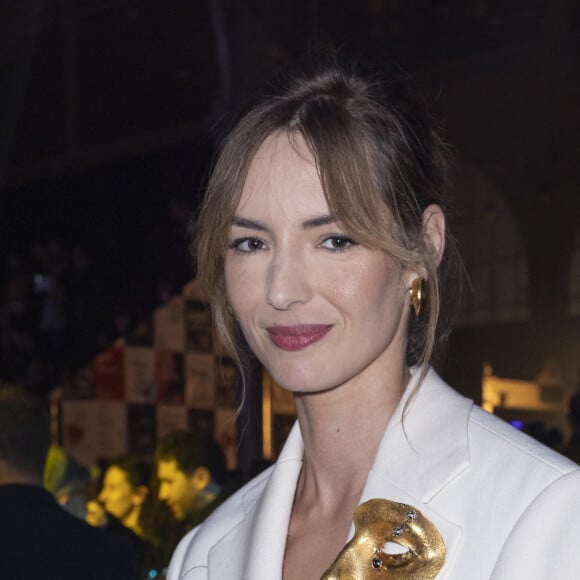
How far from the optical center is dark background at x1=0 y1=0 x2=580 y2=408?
3.67m

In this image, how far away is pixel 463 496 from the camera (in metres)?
1.25

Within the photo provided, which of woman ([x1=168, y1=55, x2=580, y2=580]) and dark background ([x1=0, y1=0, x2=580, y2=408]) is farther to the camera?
dark background ([x1=0, y1=0, x2=580, y2=408])

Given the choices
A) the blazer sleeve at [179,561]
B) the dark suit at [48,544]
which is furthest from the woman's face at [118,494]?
the blazer sleeve at [179,561]

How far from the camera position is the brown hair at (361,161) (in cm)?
133

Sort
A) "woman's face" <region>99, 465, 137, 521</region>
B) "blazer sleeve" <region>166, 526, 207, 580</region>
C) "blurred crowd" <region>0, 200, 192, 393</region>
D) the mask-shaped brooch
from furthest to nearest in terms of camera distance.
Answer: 1. "blurred crowd" <region>0, 200, 192, 393</region>
2. "woman's face" <region>99, 465, 137, 521</region>
3. "blazer sleeve" <region>166, 526, 207, 580</region>
4. the mask-shaped brooch

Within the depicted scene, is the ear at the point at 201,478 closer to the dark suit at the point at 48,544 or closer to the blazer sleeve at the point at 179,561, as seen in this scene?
the dark suit at the point at 48,544

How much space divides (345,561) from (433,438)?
0.65 feet

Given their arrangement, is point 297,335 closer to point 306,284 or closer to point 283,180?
point 306,284

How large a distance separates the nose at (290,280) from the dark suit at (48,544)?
5.16ft

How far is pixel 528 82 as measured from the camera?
12.3ft

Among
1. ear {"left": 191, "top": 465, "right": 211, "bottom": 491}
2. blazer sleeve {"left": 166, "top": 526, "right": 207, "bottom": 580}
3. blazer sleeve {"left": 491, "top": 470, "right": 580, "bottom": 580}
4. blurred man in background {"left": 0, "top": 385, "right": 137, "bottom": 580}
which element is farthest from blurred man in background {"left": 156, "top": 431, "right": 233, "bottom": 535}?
blazer sleeve {"left": 491, "top": 470, "right": 580, "bottom": 580}

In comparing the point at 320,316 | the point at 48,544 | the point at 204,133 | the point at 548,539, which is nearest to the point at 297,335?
the point at 320,316

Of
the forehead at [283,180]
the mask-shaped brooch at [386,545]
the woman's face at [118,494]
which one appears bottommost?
the woman's face at [118,494]

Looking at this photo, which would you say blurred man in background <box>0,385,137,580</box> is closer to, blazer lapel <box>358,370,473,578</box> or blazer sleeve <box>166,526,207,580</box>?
blazer sleeve <box>166,526,207,580</box>
